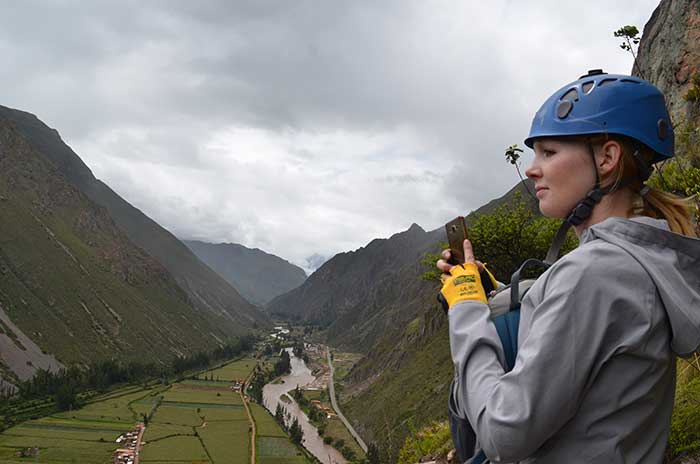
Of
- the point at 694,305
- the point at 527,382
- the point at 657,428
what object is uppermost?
the point at 694,305

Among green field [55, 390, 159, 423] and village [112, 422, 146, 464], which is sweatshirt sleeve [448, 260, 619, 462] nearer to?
village [112, 422, 146, 464]

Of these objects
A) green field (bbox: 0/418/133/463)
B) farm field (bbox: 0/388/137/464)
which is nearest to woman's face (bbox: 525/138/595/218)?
farm field (bbox: 0/388/137/464)

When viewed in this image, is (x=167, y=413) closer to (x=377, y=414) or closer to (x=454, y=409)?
(x=377, y=414)

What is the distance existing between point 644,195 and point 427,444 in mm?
8607

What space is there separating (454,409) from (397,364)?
118 m

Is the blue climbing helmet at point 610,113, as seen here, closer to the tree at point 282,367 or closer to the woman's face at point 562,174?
the woman's face at point 562,174

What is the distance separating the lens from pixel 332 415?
356 ft

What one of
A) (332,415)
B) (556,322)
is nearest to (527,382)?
(556,322)

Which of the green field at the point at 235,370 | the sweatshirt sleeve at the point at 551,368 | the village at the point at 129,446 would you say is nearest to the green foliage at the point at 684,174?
the sweatshirt sleeve at the point at 551,368

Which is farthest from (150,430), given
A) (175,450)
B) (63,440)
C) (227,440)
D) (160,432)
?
(227,440)

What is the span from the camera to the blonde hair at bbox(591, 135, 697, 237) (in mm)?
2170

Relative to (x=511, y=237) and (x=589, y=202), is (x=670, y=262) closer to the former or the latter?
(x=589, y=202)

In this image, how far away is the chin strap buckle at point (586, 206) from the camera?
2166 millimetres

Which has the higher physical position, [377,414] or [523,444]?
[523,444]
